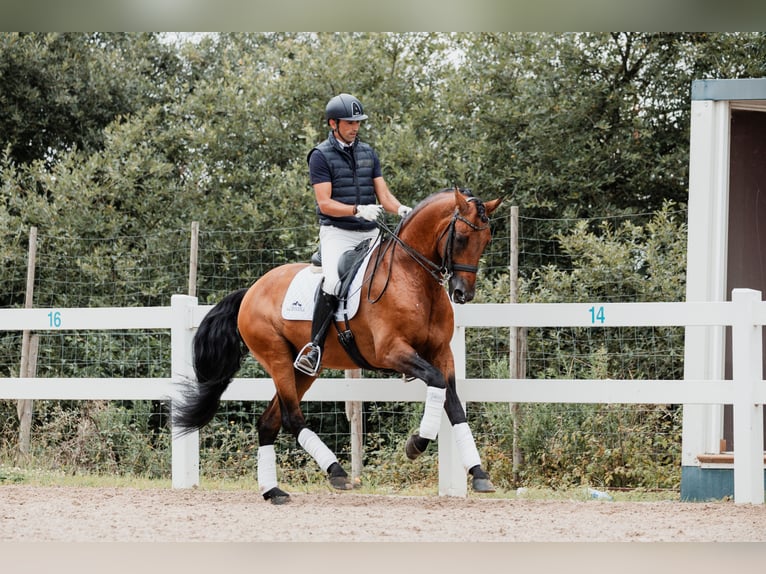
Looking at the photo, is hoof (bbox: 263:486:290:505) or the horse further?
hoof (bbox: 263:486:290:505)

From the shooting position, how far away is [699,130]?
25.4 feet

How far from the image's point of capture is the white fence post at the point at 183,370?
772cm

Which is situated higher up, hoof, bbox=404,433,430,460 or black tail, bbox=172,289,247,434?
black tail, bbox=172,289,247,434

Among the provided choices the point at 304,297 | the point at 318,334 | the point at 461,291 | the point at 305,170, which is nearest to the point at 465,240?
the point at 461,291

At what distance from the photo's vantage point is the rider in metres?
6.87

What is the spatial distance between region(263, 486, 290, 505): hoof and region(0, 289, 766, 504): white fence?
0.83m

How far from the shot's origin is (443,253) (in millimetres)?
6414

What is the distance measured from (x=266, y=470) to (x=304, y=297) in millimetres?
1184

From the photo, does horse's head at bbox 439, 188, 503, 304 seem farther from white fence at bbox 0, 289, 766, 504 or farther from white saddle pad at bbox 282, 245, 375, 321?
white fence at bbox 0, 289, 766, 504

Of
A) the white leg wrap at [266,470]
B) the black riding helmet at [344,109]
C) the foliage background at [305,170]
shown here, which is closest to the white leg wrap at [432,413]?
the white leg wrap at [266,470]

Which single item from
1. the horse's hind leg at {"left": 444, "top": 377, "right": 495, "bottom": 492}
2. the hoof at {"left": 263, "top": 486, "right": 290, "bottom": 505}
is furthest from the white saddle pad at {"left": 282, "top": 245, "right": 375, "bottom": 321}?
the hoof at {"left": 263, "top": 486, "right": 290, "bottom": 505}

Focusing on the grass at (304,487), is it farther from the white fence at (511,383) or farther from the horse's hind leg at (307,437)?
the horse's hind leg at (307,437)

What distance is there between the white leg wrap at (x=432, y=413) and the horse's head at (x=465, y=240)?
560 millimetres

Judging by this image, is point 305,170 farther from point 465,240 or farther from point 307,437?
point 465,240
